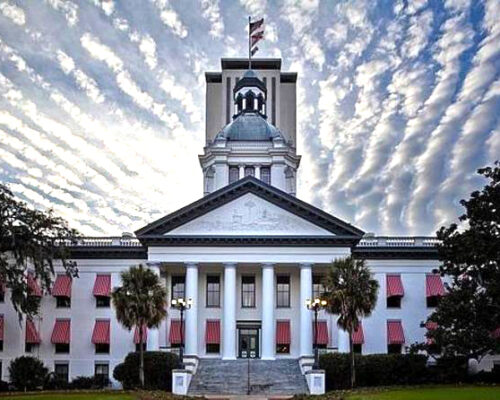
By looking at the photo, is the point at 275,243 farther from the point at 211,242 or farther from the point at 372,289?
the point at 372,289

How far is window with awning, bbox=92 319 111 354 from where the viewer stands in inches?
2393

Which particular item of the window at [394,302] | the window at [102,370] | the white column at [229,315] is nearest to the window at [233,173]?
the white column at [229,315]

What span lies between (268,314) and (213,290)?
6.07 metres

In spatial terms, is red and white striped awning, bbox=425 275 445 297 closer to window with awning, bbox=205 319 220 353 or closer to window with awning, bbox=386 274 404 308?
window with awning, bbox=386 274 404 308

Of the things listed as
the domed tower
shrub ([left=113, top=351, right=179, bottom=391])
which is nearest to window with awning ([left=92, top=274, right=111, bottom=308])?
shrub ([left=113, top=351, right=179, bottom=391])

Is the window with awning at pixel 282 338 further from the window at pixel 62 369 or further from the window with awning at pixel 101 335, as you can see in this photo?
the window at pixel 62 369

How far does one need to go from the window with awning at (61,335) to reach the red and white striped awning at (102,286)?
10.4 ft

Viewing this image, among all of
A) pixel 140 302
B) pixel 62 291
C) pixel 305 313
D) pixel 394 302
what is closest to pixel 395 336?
pixel 394 302

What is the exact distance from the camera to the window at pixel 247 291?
62094 millimetres

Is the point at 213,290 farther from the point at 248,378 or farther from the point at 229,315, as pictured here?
the point at 248,378

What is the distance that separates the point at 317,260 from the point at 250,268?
5725 mm

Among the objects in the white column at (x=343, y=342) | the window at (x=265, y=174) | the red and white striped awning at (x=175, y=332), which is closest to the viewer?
the white column at (x=343, y=342)

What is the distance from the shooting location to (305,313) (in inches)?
2286

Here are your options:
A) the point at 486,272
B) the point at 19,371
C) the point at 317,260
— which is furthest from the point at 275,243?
the point at 19,371
